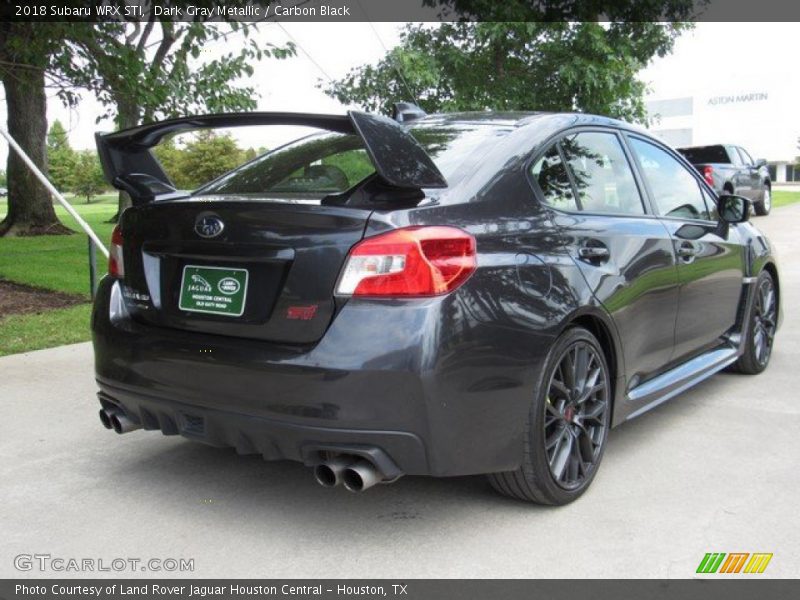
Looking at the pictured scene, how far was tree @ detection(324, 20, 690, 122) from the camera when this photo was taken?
1462 centimetres

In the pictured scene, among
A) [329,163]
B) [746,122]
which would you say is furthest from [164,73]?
[746,122]

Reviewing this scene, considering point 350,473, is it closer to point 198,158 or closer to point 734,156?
point 198,158

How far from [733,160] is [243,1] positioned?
1434 cm

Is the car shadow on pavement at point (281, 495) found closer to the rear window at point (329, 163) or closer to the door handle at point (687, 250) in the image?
the rear window at point (329, 163)

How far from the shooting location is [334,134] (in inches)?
160

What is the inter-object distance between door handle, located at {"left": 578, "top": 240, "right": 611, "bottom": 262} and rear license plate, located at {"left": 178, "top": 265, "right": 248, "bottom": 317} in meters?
1.42

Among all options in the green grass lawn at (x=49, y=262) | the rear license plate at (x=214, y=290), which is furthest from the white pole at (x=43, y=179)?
the rear license plate at (x=214, y=290)

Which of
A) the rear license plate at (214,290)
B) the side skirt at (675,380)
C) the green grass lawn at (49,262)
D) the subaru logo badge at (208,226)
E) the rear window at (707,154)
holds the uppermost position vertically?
the subaru logo badge at (208,226)

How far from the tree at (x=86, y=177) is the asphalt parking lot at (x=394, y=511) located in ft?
220

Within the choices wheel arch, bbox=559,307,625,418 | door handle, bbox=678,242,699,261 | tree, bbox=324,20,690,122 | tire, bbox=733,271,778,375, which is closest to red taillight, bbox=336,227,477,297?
wheel arch, bbox=559,307,625,418

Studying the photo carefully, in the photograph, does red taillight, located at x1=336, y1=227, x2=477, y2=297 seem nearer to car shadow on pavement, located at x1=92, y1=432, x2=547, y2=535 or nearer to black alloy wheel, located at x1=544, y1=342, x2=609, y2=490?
black alloy wheel, located at x1=544, y1=342, x2=609, y2=490

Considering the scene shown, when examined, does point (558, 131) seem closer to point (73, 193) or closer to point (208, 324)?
point (208, 324)

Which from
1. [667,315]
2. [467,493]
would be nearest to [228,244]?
[467,493]

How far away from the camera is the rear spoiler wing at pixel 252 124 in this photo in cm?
294
